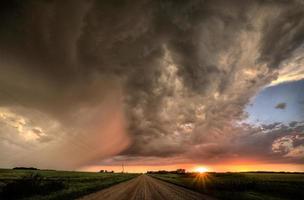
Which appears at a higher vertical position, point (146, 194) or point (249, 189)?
point (249, 189)

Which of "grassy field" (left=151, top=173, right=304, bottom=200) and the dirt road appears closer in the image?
the dirt road

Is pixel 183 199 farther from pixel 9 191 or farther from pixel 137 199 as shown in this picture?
pixel 9 191

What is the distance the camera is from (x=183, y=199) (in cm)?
2200

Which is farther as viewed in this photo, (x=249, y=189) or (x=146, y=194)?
(x=249, y=189)

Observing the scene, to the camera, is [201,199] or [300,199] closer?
[201,199]

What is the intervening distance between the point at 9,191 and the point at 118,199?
444 inches

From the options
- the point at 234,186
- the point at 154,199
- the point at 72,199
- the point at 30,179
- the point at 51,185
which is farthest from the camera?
the point at 234,186

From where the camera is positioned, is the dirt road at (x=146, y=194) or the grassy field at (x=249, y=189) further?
the grassy field at (x=249, y=189)

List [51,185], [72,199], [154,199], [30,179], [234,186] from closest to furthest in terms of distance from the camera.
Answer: [154,199], [72,199], [30,179], [51,185], [234,186]

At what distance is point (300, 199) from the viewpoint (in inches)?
957

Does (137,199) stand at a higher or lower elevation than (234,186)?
lower

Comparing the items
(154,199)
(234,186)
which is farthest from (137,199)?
(234,186)

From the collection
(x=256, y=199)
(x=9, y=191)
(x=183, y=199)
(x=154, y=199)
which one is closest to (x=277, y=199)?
(x=256, y=199)

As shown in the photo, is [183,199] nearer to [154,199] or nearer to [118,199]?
[154,199]
